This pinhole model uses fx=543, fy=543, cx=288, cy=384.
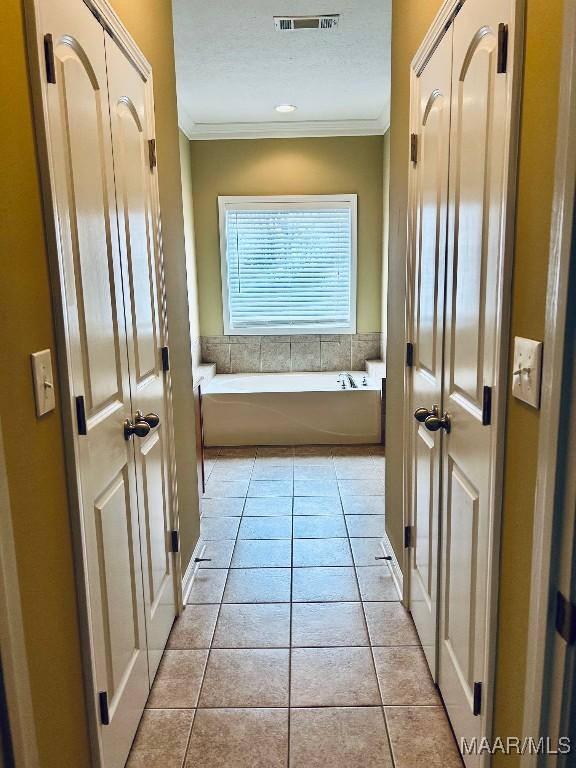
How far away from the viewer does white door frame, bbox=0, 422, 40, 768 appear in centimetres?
90

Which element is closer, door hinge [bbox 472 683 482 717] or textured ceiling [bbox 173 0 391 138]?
door hinge [bbox 472 683 482 717]

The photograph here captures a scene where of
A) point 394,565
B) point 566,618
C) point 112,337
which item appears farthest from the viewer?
point 394,565

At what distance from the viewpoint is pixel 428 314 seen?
1.87 meters

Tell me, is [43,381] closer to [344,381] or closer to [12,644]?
[12,644]

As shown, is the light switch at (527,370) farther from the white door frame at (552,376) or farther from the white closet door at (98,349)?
the white closet door at (98,349)

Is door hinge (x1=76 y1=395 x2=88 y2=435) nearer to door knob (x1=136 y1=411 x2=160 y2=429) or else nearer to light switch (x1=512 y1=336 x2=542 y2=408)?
door knob (x1=136 y1=411 x2=160 y2=429)

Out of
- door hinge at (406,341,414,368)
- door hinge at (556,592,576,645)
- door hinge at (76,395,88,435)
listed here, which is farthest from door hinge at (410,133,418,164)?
door hinge at (556,592,576,645)

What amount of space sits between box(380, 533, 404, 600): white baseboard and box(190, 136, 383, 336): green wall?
9.81 feet

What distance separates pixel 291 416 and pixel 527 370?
3.58 m

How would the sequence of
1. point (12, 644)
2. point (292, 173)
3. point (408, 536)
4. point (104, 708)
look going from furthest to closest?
point (292, 173), point (408, 536), point (104, 708), point (12, 644)

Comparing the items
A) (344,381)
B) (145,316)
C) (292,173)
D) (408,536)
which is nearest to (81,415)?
(145,316)

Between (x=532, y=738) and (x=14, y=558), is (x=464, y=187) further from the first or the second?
(x=14, y=558)

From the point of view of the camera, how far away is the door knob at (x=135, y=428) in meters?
1.62

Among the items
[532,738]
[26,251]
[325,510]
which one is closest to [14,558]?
[26,251]
